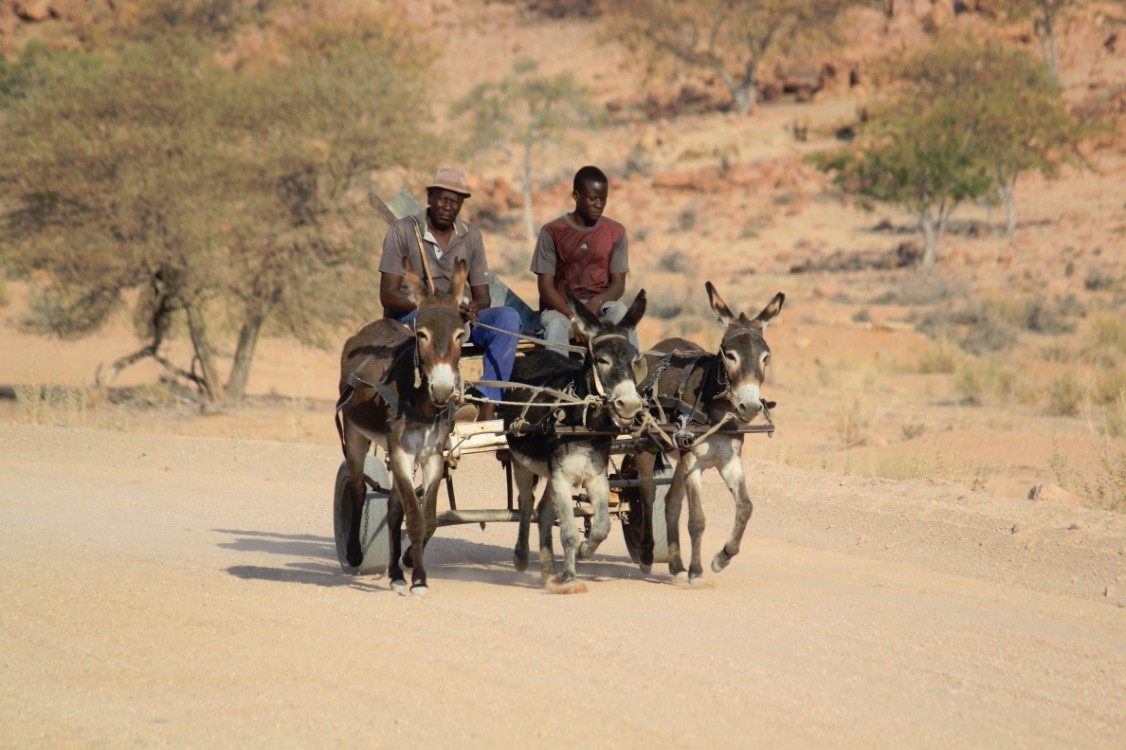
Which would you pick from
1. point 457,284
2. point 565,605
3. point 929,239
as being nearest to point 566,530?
point 565,605

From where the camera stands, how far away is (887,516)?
1197 centimetres

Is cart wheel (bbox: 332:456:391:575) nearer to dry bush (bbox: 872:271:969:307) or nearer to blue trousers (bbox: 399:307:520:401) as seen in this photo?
blue trousers (bbox: 399:307:520:401)

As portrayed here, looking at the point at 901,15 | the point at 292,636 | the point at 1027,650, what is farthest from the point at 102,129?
the point at 901,15

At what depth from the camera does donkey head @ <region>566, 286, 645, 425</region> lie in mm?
7840

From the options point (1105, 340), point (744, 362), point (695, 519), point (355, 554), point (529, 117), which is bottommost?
point (355, 554)

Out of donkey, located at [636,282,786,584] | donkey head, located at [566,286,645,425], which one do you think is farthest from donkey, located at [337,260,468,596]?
donkey, located at [636,282,786,584]

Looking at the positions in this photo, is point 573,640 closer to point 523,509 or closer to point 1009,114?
point 523,509

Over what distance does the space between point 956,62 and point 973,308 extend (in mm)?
23861

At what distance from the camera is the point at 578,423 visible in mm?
8219

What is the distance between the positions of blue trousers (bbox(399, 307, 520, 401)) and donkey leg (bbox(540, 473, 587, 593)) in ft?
2.63

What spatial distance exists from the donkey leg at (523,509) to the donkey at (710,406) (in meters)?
0.78

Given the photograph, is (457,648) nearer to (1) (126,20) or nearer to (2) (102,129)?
(2) (102,129)

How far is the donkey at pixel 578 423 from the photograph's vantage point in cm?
795

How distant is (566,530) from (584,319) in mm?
1297
